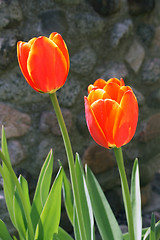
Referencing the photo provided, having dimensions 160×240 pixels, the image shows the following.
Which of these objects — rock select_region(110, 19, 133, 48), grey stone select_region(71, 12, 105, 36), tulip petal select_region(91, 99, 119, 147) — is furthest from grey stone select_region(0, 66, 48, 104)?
tulip petal select_region(91, 99, 119, 147)

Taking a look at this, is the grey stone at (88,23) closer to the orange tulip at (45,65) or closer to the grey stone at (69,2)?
the grey stone at (69,2)

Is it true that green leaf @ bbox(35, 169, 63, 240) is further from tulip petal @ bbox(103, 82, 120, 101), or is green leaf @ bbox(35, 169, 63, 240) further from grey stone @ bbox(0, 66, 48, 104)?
grey stone @ bbox(0, 66, 48, 104)

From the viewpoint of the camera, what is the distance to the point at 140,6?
6.44 feet

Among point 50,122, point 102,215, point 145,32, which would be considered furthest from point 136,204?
point 145,32

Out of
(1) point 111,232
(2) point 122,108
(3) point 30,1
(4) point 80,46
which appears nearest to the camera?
(2) point 122,108

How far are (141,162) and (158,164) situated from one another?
14cm

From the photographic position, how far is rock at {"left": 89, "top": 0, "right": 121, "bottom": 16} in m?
1.84

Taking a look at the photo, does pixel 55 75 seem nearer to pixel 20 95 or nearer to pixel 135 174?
pixel 135 174

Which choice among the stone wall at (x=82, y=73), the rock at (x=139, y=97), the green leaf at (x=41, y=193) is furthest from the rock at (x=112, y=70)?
the green leaf at (x=41, y=193)

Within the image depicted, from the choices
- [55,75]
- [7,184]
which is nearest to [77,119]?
[7,184]

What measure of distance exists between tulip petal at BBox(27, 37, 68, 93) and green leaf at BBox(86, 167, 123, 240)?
477 millimetres

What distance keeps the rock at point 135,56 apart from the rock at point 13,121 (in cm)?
61

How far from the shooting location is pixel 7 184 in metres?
1.17

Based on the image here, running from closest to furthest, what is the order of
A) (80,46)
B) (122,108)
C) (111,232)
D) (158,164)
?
(122,108) < (111,232) < (80,46) < (158,164)
